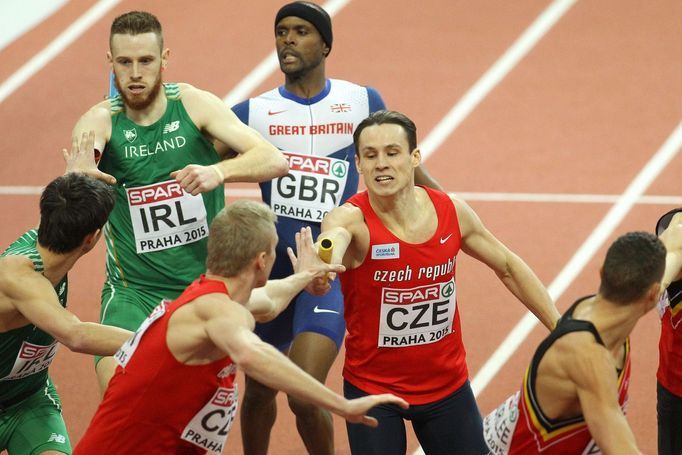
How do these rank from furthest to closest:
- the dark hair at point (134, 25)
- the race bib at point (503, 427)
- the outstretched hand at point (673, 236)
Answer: the dark hair at point (134, 25), the outstretched hand at point (673, 236), the race bib at point (503, 427)

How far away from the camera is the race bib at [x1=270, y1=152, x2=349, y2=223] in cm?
683

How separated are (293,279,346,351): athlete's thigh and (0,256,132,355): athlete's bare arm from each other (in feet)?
4.36

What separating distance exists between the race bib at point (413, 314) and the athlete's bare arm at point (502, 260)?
Answer: 236 mm

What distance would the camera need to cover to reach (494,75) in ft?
38.9

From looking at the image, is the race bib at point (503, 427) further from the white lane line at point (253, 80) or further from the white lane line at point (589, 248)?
the white lane line at point (253, 80)

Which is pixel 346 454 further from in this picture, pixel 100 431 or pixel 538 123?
pixel 538 123

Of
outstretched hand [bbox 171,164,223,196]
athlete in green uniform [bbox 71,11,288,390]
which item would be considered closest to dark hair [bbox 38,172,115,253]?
outstretched hand [bbox 171,164,223,196]

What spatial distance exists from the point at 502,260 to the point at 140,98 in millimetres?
1974

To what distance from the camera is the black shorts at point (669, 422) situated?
6.01 m

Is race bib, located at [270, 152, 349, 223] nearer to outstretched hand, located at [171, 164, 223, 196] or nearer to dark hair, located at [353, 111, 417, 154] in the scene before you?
dark hair, located at [353, 111, 417, 154]

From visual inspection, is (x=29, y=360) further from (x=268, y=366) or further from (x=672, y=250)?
(x=672, y=250)

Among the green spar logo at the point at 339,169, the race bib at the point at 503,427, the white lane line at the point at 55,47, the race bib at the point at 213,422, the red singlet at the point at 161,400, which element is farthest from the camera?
the white lane line at the point at 55,47

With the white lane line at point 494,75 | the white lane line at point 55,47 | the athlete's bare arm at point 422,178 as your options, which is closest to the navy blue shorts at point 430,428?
the athlete's bare arm at point 422,178

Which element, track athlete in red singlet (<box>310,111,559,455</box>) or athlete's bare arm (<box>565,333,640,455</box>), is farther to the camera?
track athlete in red singlet (<box>310,111,559,455</box>)
